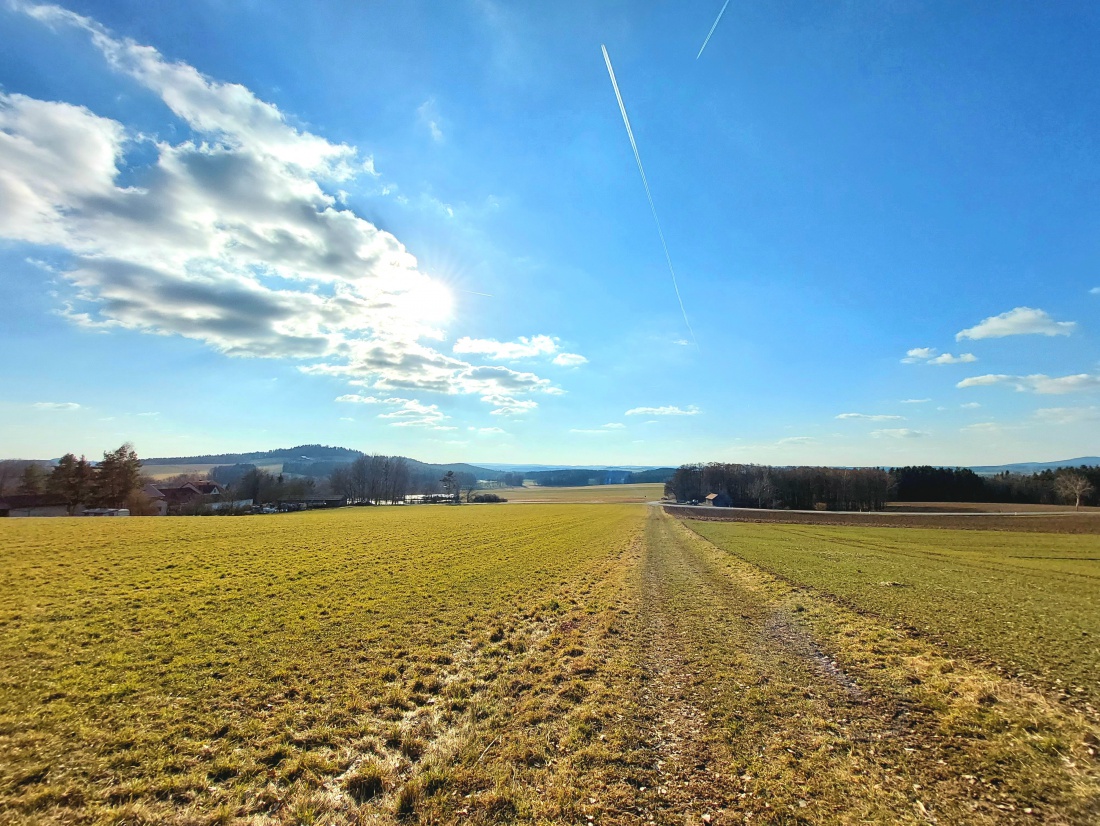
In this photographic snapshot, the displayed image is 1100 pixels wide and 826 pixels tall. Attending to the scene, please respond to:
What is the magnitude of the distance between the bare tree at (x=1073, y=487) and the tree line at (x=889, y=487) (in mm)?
260

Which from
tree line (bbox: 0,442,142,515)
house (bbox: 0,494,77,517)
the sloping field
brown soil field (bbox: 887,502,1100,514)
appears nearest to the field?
the sloping field

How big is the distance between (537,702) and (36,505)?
114441mm

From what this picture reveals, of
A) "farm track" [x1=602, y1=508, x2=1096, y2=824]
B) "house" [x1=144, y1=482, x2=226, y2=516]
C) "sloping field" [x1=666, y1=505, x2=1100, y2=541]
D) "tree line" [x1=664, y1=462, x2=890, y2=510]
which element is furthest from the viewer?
"tree line" [x1=664, y1=462, x2=890, y2=510]

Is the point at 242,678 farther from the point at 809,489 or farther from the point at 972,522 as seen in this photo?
the point at 809,489

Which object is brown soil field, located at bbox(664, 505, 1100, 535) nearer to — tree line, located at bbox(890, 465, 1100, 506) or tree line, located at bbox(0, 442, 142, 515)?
tree line, located at bbox(890, 465, 1100, 506)

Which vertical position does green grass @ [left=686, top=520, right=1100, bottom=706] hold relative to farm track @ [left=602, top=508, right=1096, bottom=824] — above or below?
below

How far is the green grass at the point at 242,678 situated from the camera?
626cm

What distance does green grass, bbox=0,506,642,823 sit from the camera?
20.5ft

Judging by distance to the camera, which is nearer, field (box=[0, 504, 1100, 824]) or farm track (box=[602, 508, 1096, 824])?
farm track (box=[602, 508, 1096, 824])

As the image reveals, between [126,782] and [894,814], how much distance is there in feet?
35.0

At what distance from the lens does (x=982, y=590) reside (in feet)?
62.3

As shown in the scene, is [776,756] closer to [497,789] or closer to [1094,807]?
[1094,807]

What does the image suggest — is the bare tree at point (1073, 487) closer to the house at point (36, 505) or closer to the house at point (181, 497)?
the house at point (181, 497)

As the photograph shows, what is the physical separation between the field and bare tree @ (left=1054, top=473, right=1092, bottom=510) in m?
115
